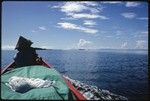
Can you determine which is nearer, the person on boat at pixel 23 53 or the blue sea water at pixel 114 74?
the person on boat at pixel 23 53

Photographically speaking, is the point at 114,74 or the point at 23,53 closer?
the point at 23,53

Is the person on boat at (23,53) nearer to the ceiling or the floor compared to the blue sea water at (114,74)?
nearer to the ceiling

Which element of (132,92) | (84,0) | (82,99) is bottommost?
(132,92)

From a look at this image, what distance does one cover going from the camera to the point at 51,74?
4969 millimetres

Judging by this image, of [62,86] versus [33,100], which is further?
[62,86]

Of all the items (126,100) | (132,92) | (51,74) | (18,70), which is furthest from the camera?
(132,92)

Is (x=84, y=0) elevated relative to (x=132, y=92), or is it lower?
elevated

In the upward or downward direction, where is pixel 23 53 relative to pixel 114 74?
upward

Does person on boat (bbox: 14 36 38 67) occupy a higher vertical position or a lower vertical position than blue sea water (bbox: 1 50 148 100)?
higher

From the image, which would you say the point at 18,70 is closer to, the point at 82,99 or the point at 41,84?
the point at 41,84

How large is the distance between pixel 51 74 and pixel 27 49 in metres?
3.20

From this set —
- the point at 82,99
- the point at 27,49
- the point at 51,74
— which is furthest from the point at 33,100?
the point at 27,49

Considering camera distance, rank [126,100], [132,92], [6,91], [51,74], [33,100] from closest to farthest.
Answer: [33,100], [6,91], [51,74], [126,100], [132,92]

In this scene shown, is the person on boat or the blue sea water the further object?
the blue sea water
